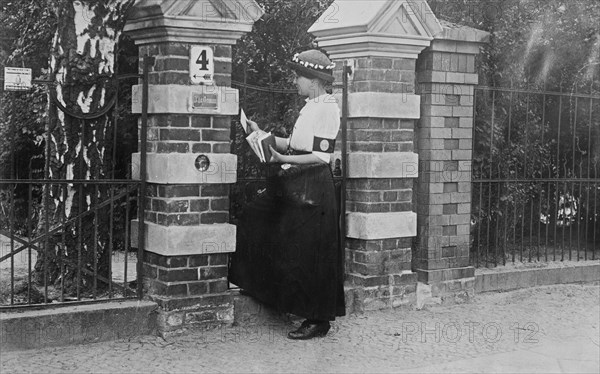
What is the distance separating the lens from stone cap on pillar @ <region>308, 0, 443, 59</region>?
730 centimetres

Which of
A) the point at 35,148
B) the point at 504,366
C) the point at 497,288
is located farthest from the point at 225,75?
the point at 35,148

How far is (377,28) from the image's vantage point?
7289 millimetres

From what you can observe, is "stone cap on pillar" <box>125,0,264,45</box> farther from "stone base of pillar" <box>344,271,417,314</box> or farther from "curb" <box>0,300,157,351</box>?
"stone base of pillar" <box>344,271,417,314</box>

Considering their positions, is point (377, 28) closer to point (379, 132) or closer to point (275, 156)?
point (379, 132)

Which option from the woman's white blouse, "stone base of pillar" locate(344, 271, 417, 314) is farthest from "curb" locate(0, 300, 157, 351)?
"stone base of pillar" locate(344, 271, 417, 314)

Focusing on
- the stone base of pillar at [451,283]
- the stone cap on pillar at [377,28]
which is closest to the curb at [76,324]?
the stone base of pillar at [451,283]

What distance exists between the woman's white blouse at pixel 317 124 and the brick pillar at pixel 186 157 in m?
0.51

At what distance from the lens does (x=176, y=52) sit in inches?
250

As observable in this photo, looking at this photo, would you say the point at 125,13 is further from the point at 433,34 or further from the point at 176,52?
the point at 433,34

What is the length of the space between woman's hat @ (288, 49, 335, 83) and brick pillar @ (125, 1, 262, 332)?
467mm

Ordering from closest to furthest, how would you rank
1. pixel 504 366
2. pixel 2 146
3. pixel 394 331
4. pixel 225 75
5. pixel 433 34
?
pixel 504 366 < pixel 225 75 < pixel 394 331 < pixel 433 34 < pixel 2 146

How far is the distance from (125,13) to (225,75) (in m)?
0.91

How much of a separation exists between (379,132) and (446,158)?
83 cm

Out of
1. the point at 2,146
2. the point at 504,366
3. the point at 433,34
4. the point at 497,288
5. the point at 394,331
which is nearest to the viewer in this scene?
the point at 504,366
